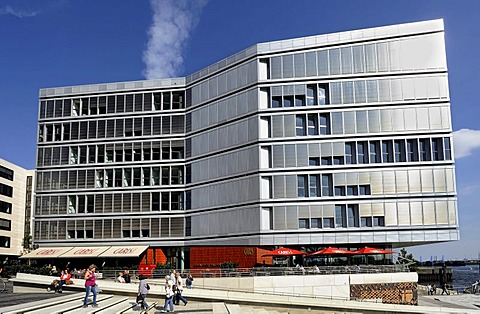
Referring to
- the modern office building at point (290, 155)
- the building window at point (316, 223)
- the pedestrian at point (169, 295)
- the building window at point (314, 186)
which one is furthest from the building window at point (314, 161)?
the pedestrian at point (169, 295)

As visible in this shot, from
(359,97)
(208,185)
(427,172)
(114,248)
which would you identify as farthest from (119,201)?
(427,172)

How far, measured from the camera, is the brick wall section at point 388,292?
4162cm

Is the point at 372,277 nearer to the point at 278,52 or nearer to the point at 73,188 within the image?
the point at 278,52

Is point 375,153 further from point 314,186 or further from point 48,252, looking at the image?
point 48,252

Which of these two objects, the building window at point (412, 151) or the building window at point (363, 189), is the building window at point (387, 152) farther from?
the building window at point (363, 189)

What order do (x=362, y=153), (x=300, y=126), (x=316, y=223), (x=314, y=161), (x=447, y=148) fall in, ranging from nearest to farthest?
1. (x=447, y=148)
2. (x=316, y=223)
3. (x=362, y=153)
4. (x=314, y=161)
5. (x=300, y=126)

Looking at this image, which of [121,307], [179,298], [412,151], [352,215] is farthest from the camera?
[352,215]

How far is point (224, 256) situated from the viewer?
52344 mm

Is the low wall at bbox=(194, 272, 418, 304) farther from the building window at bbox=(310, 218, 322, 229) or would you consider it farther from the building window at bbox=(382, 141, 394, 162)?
the building window at bbox=(382, 141, 394, 162)

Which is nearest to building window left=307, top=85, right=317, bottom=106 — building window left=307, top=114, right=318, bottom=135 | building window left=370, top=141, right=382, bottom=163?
building window left=307, top=114, right=318, bottom=135

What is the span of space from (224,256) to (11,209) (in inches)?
1952

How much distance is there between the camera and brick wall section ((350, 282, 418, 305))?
137 ft

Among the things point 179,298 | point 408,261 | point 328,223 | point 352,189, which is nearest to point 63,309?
point 179,298

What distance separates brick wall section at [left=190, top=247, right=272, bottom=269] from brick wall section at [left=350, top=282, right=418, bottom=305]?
1054 cm
